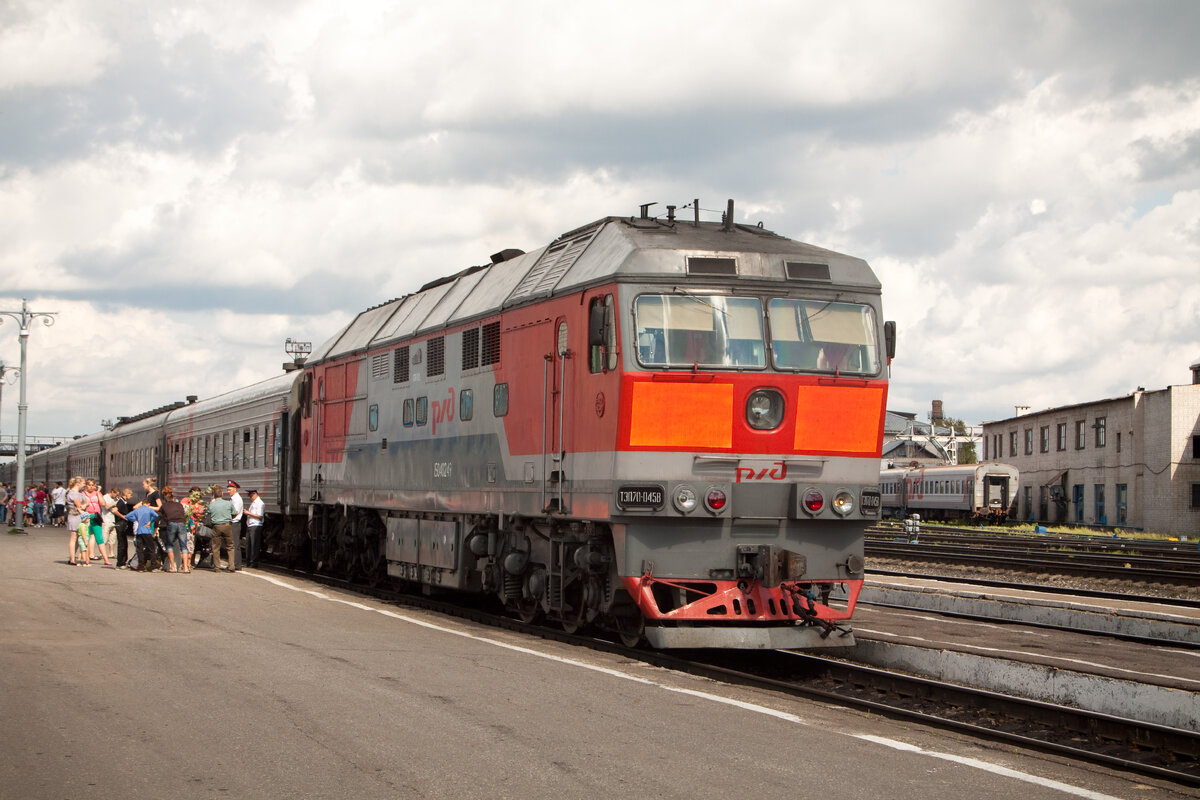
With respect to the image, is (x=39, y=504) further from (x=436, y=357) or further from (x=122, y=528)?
(x=436, y=357)

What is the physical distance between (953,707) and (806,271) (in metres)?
4.48

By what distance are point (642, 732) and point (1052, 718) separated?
11.2 feet

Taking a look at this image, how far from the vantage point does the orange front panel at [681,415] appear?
1191 centimetres

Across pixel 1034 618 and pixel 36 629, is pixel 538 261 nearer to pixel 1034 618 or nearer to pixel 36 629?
pixel 36 629

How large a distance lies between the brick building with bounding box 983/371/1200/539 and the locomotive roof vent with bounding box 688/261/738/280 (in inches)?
1815

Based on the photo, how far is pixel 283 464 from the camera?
24.7m

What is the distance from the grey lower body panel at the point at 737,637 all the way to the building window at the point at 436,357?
Result: 618cm

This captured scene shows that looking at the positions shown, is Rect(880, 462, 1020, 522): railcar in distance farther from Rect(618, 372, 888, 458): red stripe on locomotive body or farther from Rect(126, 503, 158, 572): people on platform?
Rect(618, 372, 888, 458): red stripe on locomotive body

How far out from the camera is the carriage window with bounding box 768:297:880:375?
1243 cm

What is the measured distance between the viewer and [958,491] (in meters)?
64.4

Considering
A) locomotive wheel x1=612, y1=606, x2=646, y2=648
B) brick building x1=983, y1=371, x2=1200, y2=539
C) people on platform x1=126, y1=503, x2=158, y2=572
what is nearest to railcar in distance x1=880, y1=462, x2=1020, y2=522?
brick building x1=983, y1=371, x2=1200, y2=539

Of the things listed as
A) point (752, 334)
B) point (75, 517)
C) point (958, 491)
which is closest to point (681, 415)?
point (752, 334)

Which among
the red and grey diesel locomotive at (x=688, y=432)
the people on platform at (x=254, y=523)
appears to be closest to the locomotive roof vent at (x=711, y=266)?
the red and grey diesel locomotive at (x=688, y=432)

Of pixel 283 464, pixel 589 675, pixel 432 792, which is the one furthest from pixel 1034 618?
pixel 283 464
